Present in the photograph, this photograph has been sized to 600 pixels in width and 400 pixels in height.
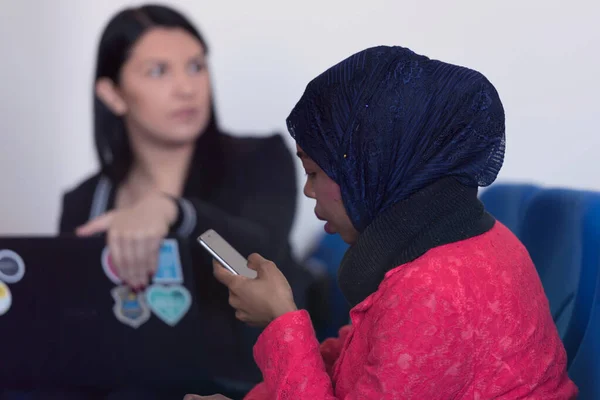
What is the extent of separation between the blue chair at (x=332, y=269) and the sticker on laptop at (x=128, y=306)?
31 centimetres

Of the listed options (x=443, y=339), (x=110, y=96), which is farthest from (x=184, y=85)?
(x=443, y=339)

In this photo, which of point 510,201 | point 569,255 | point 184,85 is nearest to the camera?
point 569,255

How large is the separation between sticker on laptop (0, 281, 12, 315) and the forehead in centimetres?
46

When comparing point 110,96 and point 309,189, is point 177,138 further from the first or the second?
point 309,189

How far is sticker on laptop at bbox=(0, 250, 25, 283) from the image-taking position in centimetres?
95

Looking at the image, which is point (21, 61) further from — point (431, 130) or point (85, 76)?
point (431, 130)

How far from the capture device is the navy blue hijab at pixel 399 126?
1.83ft

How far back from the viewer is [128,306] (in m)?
0.99

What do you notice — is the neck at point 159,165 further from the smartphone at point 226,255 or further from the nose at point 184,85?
the smartphone at point 226,255

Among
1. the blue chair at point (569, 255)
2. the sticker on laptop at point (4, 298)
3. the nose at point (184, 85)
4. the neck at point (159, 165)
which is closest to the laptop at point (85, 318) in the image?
the sticker on laptop at point (4, 298)

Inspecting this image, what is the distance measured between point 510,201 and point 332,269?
40 cm

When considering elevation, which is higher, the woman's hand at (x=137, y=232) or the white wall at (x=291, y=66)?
the white wall at (x=291, y=66)

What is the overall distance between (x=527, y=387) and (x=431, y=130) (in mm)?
265

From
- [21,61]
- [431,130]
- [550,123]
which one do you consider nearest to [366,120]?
[431,130]
